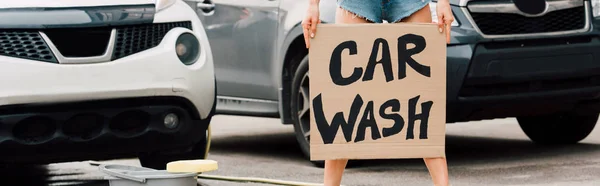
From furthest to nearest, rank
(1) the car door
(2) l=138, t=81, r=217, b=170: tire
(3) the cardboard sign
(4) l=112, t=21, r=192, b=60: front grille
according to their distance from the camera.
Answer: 1. (1) the car door
2. (2) l=138, t=81, r=217, b=170: tire
3. (4) l=112, t=21, r=192, b=60: front grille
4. (3) the cardboard sign

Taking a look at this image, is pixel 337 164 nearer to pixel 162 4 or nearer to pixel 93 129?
pixel 93 129

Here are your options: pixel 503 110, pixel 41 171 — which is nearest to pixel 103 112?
pixel 41 171

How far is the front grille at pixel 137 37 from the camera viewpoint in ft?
21.2

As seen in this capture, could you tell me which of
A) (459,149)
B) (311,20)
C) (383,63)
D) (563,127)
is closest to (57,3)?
(311,20)

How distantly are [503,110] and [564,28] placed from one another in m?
0.62

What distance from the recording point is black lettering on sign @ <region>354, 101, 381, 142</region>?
531 cm

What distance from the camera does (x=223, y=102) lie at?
8930 mm

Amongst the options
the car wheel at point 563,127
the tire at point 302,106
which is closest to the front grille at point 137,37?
the tire at point 302,106

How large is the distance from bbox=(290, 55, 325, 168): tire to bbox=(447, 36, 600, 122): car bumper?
38.1 inches

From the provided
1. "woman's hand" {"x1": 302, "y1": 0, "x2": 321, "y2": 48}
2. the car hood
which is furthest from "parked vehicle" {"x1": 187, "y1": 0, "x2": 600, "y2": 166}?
"woman's hand" {"x1": 302, "y1": 0, "x2": 321, "y2": 48}

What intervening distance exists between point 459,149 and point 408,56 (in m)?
3.76

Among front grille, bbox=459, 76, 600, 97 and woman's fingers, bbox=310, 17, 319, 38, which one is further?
front grille, bbox=459, 76, 600, 97

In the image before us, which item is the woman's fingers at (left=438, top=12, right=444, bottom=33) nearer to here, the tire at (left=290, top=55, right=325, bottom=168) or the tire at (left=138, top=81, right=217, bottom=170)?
the tire at (left=138, top=81, right=217, bottom=170)

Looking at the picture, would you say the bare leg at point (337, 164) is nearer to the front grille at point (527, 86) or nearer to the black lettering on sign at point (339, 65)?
the black lettering on sign at point (339, 65)
